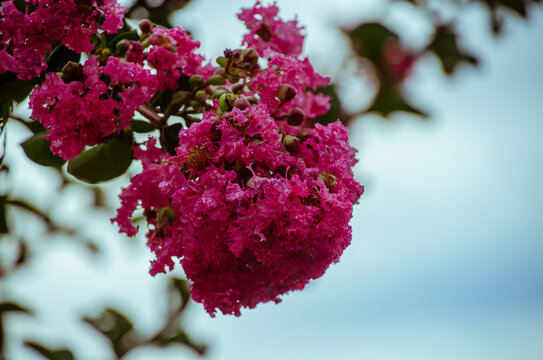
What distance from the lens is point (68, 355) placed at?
90.2 inches

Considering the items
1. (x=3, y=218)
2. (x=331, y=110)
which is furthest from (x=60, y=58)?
(x=3, y=218)

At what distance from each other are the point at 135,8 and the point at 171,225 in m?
1.04

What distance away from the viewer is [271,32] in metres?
1.36

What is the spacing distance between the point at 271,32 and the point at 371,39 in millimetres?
1600

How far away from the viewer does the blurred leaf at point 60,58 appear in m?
1.20

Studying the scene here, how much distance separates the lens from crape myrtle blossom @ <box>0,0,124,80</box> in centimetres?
110

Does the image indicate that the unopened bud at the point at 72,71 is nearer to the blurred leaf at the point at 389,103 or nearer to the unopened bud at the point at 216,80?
the unopened bud at the point at 216,80

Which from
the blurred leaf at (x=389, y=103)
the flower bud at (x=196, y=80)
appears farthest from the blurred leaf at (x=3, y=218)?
the blurred leaf at (x=389, y=103)

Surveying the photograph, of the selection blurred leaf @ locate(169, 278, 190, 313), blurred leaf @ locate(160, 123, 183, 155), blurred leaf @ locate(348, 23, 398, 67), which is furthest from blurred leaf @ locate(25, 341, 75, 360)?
blurred leaf @ locate(348, 23, 398, 67)

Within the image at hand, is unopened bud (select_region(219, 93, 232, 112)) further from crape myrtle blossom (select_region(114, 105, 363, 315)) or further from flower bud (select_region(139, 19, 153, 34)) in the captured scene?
flower bud (select_region(139, 19, 153, 34))

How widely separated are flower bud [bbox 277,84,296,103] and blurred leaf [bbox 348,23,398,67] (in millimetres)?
1745

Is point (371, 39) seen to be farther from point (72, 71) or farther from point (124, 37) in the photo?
point (72, 71)

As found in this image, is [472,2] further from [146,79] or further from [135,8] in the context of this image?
[146,79]

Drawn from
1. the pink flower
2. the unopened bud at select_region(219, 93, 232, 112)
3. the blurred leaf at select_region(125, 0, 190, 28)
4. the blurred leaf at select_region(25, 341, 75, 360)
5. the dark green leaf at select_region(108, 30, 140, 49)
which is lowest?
the blurred leaf at select_region(25, 341, 75, 360)
